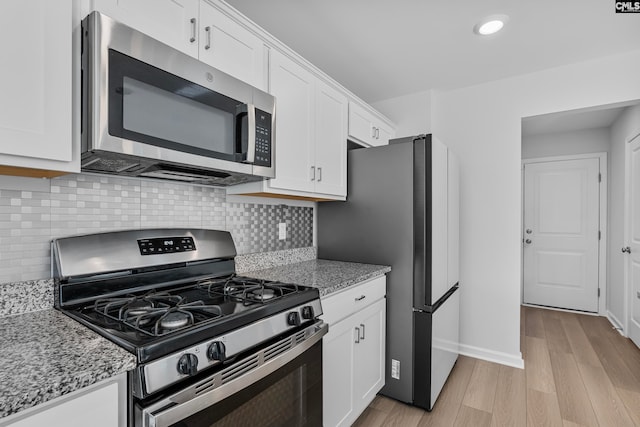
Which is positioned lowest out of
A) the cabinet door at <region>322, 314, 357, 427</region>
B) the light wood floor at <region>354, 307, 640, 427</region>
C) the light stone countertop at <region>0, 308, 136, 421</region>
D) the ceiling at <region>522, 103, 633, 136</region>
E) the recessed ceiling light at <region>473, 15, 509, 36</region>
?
the light wood floor at <region>354, 307, 640, 427</region>

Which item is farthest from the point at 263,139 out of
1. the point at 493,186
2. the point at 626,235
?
the point at 626,235

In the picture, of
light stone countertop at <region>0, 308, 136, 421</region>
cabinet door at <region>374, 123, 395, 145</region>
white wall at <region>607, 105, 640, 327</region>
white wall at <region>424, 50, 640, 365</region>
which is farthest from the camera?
white wall at <region>607, 105, 640, 327</region>

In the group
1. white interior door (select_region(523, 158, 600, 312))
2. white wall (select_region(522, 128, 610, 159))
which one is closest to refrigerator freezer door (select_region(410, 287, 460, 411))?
white interior door (select_region(523, 158, 600, 312))

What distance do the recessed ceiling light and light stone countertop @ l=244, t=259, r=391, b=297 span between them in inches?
62.8

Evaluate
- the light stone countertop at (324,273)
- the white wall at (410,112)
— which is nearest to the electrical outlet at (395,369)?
the light stone countertop at (324,273)

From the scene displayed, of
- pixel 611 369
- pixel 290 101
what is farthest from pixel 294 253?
pixel 611 369

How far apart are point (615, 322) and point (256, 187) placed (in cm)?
429

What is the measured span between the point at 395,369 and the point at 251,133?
5.63 ft

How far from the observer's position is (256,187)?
5.62ft

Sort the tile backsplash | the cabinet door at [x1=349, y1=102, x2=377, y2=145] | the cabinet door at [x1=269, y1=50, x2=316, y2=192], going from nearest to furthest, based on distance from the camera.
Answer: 1. the tile backsplash
2. the cabinet door at [x1=269, y1=50, x2=316, y2=192]
3. the cabinet door at [x1=349, y1=102, x2=377, y2=145]

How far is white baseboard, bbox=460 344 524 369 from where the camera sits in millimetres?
2707

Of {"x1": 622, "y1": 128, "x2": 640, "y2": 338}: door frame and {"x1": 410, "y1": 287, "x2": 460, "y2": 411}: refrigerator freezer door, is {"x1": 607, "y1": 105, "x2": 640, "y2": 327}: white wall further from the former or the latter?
{"x1": 410, "y1": 287, "x2": 460, "y2": 411}: refrigerator freezer door

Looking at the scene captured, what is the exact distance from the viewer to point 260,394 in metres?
1.11

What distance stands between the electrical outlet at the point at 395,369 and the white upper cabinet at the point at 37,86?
6.59 feet
